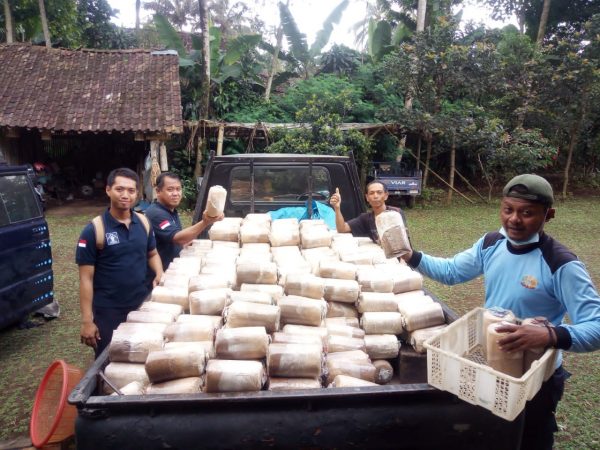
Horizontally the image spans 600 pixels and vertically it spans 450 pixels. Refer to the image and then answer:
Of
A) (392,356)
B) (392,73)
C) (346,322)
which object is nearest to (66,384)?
(346,322)

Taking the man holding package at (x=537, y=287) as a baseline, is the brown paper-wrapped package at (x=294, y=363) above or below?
below

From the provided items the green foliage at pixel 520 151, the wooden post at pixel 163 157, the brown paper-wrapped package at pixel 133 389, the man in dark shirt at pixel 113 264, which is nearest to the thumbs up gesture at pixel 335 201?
the man in dark shirt at pixel 113 264

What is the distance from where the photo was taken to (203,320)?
8.08 ft

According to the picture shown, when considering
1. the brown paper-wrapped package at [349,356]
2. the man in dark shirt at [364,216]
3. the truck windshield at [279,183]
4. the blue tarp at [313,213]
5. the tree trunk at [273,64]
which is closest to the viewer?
the brown paper-wrapped package at [349,356]

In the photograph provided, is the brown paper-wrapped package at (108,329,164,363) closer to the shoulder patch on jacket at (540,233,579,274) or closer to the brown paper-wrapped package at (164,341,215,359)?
the brown paper-wrapped package at (164,341,215,359)

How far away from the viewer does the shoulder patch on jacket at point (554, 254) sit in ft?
6.78

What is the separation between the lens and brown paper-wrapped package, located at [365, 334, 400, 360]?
2533 mm

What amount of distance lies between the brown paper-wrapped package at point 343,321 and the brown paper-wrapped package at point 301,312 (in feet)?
0.48

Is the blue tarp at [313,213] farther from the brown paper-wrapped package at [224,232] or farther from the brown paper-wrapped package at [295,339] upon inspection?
the brown paper-wrapped package at [295,339]

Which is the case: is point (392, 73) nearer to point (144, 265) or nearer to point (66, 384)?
point (144, 265)

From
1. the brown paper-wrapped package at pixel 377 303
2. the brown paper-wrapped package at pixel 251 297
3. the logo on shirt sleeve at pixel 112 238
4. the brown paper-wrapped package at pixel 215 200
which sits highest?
the brown paper-wrapped package at pixel 215 200

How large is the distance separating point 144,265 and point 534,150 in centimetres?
1330

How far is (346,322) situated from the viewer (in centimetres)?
271

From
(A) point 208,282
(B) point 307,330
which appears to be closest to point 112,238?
(A) point 208,282
